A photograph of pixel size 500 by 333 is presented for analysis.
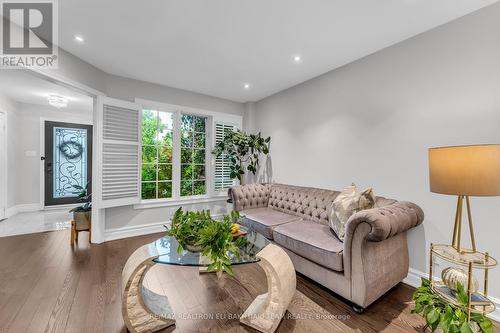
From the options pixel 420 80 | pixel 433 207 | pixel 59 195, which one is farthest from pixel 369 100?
pixel 59 195

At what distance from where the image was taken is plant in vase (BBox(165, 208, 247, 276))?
5.06 ft

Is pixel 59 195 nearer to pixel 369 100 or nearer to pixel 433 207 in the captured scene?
pixel 369 100

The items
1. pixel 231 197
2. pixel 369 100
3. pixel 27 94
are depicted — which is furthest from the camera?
pixel 27 94

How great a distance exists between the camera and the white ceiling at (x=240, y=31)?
1876 mm

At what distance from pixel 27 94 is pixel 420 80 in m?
6.73

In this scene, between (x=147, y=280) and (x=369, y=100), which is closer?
(x=147, y=280)

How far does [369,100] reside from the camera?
2.65 metres

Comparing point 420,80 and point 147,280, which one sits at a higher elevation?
point 420,80

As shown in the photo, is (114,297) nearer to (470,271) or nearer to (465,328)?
(465,328)

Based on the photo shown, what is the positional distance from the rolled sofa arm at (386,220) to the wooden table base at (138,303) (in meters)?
1.63

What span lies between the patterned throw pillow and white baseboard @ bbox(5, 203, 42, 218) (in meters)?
6.40

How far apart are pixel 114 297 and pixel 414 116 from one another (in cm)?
353

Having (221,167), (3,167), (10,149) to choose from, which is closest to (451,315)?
(221,167)

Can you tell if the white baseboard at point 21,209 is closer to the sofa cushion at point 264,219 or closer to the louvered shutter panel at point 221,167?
the louvered shutter panel at point 221,167
